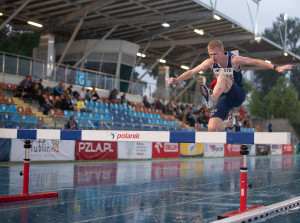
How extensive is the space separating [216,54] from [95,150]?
50.9 feet

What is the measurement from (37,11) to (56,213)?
2443 centimetres

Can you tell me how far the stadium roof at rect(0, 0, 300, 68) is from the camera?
2730cm

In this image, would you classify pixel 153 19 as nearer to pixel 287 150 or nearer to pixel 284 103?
pixel 287 150

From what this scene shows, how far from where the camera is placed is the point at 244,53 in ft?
136

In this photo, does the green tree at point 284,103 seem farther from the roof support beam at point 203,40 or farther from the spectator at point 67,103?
the spectator at point 67,103

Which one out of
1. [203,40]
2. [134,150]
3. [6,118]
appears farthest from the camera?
[203,40]

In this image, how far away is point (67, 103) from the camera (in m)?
22.5

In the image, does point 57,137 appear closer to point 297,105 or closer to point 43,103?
point 43,103

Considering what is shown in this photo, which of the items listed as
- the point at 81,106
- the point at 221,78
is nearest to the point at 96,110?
the point at 81,106

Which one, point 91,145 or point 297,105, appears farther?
point 297,105

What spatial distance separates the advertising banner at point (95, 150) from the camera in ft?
66.5

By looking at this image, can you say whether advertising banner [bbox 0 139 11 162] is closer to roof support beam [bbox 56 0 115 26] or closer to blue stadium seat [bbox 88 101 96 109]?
blue stadium seat [bbox 88 101 96 109]

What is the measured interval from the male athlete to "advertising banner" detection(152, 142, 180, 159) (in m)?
18.1

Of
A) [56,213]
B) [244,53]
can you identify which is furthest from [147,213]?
[244,53]
